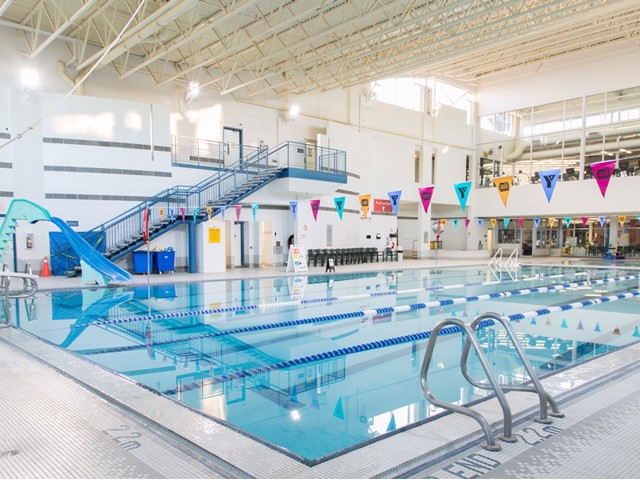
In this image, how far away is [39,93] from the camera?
13547mm

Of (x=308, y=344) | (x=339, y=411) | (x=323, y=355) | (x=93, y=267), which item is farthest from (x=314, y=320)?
(x=93, y=267)

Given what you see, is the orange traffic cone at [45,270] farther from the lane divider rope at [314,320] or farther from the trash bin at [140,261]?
the lane divider rope at [314,320]

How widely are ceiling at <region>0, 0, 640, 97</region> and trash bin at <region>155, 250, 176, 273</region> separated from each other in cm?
604

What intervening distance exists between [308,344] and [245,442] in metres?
3.33

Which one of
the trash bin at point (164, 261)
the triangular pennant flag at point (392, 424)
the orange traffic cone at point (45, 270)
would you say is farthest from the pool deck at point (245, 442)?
the orange traffic cone at point (45, 270)

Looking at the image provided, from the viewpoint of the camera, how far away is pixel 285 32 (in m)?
14.8

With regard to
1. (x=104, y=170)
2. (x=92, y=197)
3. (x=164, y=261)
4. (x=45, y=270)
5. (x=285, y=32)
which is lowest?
(x=45, y=270)

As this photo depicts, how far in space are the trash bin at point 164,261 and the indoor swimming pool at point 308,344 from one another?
120 inches

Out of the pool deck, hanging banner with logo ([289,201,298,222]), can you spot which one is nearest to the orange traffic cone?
hanging banner with logo ([289,201,298,222])

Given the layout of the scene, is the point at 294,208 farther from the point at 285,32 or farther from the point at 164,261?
the point at 285,32

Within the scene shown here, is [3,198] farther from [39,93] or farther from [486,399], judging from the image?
[486,399]

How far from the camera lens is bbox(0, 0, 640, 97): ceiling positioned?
11.9 m

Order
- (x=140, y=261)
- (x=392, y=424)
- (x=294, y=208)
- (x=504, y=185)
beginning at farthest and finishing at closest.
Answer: (x=294, y=208), (x=140, y=261), (x=504, y=185), (x=392, y=424)

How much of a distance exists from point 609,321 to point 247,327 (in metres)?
6.32
